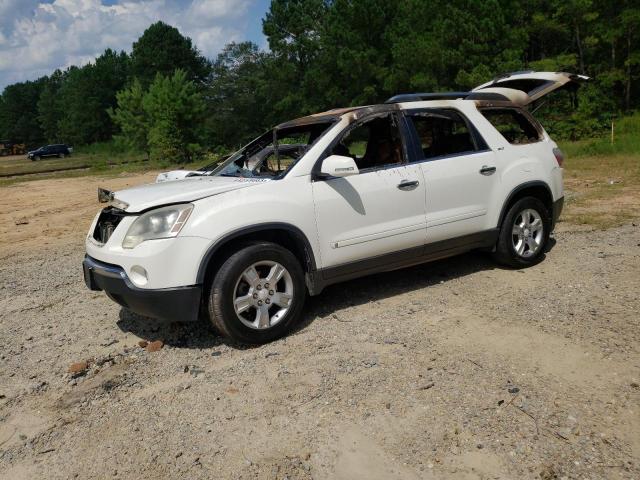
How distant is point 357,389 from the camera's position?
3.55m

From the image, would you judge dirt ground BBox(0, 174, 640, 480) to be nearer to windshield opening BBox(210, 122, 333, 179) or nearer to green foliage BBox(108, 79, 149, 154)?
windshield opening BBox(210, 122, 333, 179)

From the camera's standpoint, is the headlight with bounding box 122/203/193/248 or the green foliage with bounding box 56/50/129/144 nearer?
the headlight with bounding box 122/203/193/248

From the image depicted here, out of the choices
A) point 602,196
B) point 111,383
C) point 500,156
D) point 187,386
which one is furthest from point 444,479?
point 602,196

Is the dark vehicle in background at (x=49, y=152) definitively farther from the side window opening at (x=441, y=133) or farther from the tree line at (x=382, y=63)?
the side window opening at (x=441, y=133)

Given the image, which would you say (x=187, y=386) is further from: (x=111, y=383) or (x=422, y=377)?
(x=422, y=377)

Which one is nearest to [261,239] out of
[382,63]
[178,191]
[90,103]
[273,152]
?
[178,191]

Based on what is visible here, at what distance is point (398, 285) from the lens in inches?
222

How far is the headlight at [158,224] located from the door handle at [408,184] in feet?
5.92

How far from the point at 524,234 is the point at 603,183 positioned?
7.14m

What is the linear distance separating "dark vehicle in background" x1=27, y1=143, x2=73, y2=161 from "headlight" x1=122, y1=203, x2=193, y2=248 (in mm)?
62873

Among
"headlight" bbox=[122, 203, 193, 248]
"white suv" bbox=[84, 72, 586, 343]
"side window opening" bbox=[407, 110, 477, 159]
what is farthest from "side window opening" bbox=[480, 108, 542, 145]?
"headlight" bbox=[122, 203, 193, 248]

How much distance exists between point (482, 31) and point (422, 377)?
27.9 metres

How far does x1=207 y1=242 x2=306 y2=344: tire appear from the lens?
13.5 ft

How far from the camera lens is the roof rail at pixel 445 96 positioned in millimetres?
5332
